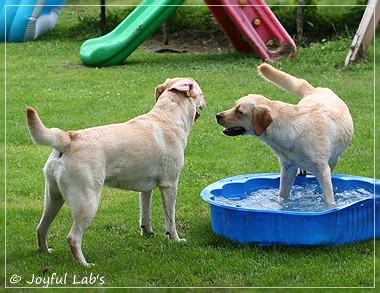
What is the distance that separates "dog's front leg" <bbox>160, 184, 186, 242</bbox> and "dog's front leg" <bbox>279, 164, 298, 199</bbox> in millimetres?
922

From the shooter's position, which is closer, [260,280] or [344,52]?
[260,280]

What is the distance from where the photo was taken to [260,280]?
461 cm

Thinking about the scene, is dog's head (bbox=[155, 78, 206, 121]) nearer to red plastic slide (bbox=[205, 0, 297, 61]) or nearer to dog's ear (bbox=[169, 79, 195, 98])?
dog's ear (bbox=[169, 79, 195, 98])

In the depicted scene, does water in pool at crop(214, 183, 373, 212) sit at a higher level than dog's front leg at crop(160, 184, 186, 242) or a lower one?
lower

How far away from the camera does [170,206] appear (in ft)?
17.1

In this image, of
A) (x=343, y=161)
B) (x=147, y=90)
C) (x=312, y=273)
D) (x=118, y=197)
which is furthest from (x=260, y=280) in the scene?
(x=147, y=90)

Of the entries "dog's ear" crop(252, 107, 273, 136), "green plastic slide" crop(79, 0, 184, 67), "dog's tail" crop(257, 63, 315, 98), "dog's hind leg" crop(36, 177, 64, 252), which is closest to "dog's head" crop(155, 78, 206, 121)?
"dog's ear" crop(252, 107, 273, 136)

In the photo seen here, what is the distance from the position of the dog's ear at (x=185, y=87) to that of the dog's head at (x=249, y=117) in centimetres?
26

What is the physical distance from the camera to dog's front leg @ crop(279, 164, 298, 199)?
565cm

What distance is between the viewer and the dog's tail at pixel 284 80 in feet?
19.4

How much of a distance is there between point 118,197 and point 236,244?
58.1 inches

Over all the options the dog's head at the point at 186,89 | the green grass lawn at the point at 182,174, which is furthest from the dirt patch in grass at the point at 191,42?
the dog's head at the point at 186,89

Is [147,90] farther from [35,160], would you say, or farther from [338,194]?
[338,194]

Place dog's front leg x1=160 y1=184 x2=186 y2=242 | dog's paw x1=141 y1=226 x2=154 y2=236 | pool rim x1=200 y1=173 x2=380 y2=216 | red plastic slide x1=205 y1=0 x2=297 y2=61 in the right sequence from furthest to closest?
red plastic slide x1=205 y1=0 x2=297 y2=61
dog's paw x1=141 y1=226 x2=154 y2=236
dog's front leg x1=160 y1=184 x2=186 y2=242
pool rim x1=200 y1=173 x2=380 y2=216
